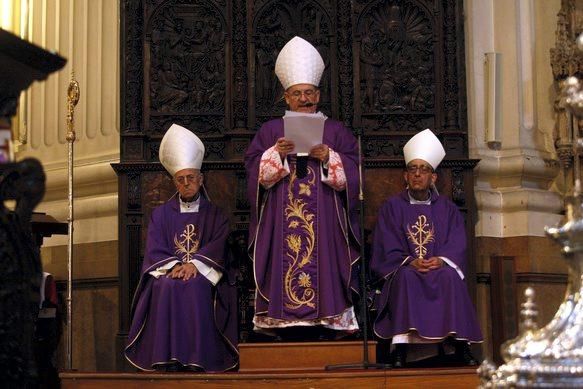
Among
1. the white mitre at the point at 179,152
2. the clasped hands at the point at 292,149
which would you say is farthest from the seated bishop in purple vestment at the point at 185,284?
the clasped hands at the point at 292,149

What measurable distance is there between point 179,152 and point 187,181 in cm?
22

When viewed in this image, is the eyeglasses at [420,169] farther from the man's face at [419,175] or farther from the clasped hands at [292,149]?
the clasped hands at [292,149]

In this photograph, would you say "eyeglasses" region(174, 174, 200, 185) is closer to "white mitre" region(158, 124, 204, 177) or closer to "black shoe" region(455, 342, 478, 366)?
"white mitre" region(158, 124, 204, 177)

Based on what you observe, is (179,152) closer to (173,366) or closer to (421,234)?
(173,366)

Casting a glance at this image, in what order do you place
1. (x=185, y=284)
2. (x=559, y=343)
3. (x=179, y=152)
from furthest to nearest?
1. (x=179, y=152)
2. (x=185, y=284)
3. (x=559, y=343)

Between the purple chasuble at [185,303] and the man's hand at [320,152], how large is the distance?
905 mm

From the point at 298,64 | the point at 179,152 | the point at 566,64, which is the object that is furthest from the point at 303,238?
the point at 566,64

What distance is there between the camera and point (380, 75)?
942 cm

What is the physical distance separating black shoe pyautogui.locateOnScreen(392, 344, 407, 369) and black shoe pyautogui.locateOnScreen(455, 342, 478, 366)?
0.37 meters

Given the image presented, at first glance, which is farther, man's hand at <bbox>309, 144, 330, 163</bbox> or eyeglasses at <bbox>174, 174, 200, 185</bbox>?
eyeglasses at <bbox>174, 174, 200, 185</bbox>

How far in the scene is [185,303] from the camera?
825cm

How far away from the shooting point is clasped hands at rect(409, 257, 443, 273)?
8.28m

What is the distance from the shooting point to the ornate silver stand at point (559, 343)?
2.00m

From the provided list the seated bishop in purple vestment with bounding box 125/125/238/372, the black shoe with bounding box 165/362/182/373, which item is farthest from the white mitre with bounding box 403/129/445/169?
the black shoe with bounding box 165/362/182/373
